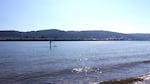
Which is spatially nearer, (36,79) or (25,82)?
(25,82)

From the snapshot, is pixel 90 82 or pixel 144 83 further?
pixel 90 82

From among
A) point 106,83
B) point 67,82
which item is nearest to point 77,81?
point 67,82

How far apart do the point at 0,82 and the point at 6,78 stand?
205 cm

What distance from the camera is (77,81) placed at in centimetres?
2212

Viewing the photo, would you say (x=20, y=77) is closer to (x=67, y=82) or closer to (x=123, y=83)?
(x=67, y=82)

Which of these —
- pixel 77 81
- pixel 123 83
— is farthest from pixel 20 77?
pixel 123 83

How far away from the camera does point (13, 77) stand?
77.8ft

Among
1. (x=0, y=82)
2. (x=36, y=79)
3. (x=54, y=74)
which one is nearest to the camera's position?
(x=0, y=82)

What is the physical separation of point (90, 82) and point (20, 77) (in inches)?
291

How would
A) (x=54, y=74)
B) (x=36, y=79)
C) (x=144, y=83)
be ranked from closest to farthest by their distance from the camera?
(x=144, y=83)
(x=36, y=79)
(x=54, y=74)

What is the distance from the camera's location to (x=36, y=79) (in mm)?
23000

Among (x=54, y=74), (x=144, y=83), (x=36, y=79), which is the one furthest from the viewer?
(x=54, y=74)

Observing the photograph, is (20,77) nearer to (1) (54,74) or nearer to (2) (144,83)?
(1) (54,74)

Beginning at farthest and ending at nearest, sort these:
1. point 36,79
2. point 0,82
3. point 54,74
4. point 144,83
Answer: point 54,74
point 36,79
point 0,82
point 144,83
